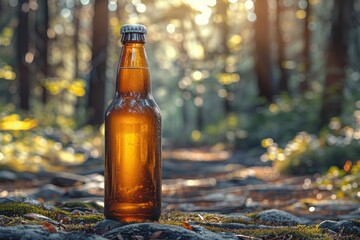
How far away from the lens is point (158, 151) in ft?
12.5

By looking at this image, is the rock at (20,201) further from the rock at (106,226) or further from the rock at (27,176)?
the rock at (27,176)

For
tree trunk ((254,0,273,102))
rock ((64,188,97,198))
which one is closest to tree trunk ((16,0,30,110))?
tree trunk ((254,0,273,102))

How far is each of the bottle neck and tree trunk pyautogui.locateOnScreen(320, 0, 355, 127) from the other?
32.3 ft

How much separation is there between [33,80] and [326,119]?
16.0 m

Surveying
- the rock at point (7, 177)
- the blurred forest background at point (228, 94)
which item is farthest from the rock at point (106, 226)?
the rock at point (7, 177)

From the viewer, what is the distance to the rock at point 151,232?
328cm

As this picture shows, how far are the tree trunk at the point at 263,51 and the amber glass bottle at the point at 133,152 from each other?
17591mm

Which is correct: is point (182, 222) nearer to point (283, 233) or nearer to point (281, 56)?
point (283, 233)

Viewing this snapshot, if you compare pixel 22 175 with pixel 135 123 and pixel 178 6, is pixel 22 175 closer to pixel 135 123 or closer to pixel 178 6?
pixel 135 123

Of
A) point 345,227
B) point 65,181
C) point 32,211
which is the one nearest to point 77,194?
point 65,181

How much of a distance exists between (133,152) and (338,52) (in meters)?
10.3

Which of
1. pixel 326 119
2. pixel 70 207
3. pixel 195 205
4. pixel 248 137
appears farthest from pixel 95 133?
pixel 70 207

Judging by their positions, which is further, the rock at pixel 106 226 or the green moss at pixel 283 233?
the green moss at pixel 283 233

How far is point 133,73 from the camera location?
3.89 m
